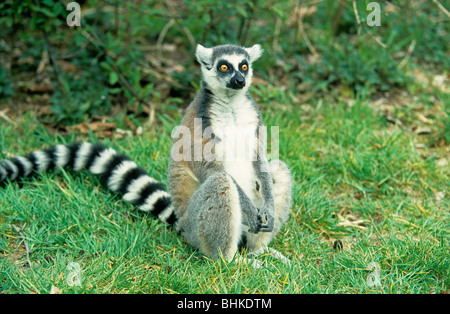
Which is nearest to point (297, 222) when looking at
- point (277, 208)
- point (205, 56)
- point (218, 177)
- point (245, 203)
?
point (277, 208)

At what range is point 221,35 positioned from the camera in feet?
21.1

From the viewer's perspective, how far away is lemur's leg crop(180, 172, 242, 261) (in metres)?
3.13

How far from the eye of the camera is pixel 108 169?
3891 millimetres

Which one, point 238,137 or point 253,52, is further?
point 253,52

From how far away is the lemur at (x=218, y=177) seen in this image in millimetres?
3178

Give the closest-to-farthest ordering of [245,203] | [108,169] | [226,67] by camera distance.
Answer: [245,203]
[226,67]
[108,169]

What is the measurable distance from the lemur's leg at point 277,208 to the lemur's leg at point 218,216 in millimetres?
304

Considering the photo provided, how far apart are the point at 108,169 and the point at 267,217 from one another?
1.44m

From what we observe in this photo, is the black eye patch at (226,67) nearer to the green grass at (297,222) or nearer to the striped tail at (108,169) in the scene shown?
the striped tail at (108,169)

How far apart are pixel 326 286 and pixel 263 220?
24.8 inches
